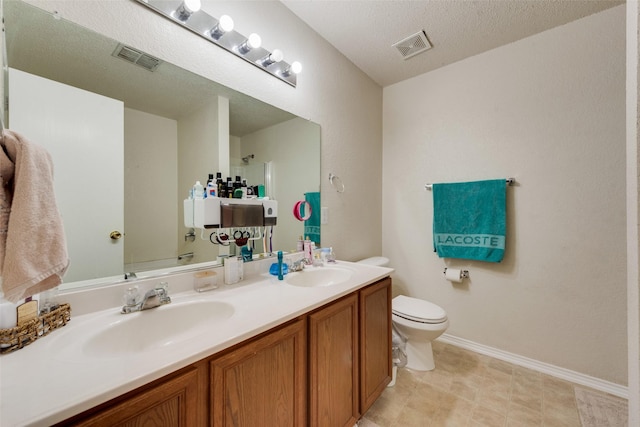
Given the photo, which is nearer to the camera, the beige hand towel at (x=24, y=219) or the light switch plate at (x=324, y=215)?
the beige hand towel at (x=24, y=219)

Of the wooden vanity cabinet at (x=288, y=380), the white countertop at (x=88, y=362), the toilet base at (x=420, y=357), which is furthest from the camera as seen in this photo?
the toilet base at (x=420, y=357)

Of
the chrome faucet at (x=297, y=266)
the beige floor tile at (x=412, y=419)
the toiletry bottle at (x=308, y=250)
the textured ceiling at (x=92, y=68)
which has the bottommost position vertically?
the beige floor tile at (x=412, y=419)

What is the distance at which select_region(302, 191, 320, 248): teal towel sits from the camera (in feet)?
5.82

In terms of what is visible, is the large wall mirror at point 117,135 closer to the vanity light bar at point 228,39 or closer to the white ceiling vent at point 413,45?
the vanity light bar at point 228,39

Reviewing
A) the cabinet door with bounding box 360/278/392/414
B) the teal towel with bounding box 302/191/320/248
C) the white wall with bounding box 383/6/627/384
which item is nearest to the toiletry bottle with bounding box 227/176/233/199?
the teal towel with bounding box 302/191/320/248

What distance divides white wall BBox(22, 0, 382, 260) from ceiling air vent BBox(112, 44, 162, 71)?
25 millimetres

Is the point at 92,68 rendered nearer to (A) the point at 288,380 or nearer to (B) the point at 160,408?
(B) the point at 160,408

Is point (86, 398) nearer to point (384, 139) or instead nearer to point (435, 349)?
point (435, 349)

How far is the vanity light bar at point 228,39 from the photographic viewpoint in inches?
42.1

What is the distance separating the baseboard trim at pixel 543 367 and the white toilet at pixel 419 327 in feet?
1.59

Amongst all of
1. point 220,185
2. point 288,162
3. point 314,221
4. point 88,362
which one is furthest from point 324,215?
point 88,362

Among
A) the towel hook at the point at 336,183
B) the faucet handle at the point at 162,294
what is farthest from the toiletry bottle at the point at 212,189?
the towel hook at the point at 336,183

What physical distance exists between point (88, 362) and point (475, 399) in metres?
1.95

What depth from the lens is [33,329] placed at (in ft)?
2.14
